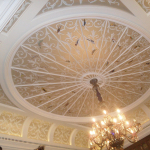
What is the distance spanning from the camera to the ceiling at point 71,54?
3.38m

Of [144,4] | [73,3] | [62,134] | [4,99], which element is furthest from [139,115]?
[73,3]

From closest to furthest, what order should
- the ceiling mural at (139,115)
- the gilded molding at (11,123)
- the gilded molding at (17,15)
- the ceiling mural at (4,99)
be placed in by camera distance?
the gilded molding at (17,15)
the ceiling mural at (4,99)
the gilded molding at (11,123)
the ceiling mural at (139,115)

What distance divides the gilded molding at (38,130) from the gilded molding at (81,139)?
212 cm

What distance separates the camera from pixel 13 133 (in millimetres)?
6230

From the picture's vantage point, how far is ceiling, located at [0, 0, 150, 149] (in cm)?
338

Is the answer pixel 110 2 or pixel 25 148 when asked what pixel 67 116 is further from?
pixel 110 2

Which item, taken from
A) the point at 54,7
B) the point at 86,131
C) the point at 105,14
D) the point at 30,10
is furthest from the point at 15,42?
the point at 86,131

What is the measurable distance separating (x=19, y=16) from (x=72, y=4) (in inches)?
50.1

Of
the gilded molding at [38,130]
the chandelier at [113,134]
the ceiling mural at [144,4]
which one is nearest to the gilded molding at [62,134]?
the gilded molding at [38,130]

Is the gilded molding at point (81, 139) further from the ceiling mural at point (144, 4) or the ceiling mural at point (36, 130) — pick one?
the ceiling mural at point (144, 4)

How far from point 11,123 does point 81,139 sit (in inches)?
175

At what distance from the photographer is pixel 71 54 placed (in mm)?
4410

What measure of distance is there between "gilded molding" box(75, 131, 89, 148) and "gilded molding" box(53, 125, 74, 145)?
0.62 metres

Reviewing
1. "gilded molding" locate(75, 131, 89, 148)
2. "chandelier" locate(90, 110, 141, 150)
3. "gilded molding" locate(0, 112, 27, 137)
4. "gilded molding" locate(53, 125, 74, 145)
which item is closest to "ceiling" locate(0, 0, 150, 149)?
"gilded molding" locate(0, 112, 27, 137)
